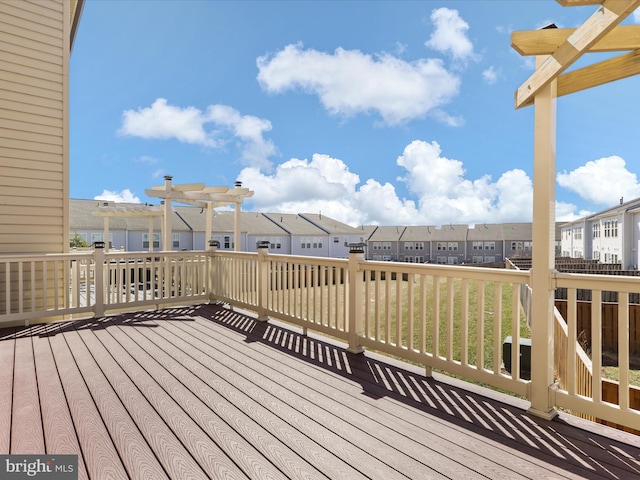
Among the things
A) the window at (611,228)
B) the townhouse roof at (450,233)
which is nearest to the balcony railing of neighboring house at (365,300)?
the window at (611,228)

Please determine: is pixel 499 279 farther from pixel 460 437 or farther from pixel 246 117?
pixel 246 117

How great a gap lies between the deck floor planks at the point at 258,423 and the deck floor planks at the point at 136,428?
361 millimetres

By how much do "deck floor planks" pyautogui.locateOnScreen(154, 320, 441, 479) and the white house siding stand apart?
4.02 m

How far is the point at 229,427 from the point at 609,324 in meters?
10.3

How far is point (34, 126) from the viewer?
5.03 meters

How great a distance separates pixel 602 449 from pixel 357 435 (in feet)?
4.55

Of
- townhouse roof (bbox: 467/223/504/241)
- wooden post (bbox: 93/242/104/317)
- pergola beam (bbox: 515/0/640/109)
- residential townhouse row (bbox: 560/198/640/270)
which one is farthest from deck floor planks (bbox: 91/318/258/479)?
townhouse roof (bbox: 467/223/504/241)

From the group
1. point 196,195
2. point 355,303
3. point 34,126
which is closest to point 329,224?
point 196,195

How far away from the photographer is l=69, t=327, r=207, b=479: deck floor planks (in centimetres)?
172

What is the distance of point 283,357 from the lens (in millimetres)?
3422

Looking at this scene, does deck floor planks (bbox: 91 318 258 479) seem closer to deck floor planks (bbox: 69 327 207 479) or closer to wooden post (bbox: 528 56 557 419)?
deck floor planks (bbox: 69 327 207 479)

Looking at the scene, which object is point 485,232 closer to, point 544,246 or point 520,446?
point 544,246

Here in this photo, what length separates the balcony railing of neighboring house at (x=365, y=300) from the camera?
2232 millimetres

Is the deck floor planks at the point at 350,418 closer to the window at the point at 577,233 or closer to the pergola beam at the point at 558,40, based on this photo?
the pergola beam at the point at 558,40
